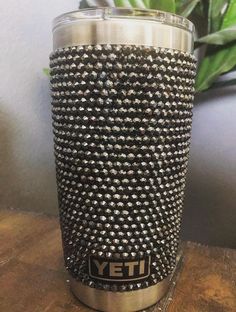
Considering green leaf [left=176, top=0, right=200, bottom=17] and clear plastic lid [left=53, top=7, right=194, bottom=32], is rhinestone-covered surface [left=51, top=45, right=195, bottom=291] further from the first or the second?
green leaf [left=176, top=0, right=200, bottom=17]

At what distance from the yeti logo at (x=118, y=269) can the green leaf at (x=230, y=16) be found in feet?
1.13

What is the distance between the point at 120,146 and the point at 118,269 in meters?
0.13

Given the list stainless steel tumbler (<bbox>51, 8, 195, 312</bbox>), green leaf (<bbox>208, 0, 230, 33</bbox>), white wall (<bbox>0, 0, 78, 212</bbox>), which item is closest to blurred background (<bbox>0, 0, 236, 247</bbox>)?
white wall (<bbox>0, 0, 78, 212</bbox>)

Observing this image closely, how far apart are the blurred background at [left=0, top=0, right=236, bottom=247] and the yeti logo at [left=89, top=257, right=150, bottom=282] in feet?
0.89

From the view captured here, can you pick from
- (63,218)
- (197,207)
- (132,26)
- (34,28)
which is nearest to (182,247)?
(197,207)

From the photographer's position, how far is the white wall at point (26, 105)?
1.79ft

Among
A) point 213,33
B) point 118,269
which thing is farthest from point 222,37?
point 118,269

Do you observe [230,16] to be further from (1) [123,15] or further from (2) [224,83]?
(1) [123,15]

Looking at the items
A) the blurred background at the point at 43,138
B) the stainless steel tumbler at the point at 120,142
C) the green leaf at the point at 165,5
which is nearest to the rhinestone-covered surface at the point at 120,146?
the stainless steel tumbler at the point at 120,142

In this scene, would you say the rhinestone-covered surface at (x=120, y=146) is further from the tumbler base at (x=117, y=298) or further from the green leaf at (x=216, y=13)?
the green leaf at (x=216, y=13)

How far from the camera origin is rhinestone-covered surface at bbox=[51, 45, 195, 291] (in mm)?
264

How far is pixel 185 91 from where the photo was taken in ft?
0.96

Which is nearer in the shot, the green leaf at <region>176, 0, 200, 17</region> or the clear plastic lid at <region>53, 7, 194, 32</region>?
the clear plastic lid at <region>53, 7, 194, 32</region>

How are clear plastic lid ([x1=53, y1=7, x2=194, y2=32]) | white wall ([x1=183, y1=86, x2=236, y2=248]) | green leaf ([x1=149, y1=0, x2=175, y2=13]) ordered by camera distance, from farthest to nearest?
white wall ([x1=183, y1=86, x2=236, y2=248]), green leaf ([x1=149, y1=0, x2=175, y2=13]), clear plastic lid ([x1=53, y1=7, x2=194, y2=32])
